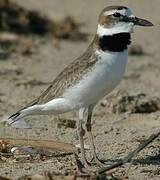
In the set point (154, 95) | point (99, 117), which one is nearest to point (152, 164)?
point (99, 117)

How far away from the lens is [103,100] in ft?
28.4

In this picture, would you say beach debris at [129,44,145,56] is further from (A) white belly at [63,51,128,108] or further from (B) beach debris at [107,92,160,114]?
(A) white belly at [63,51,128,108]

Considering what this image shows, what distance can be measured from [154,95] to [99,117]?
1329mm

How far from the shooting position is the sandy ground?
619 centimetres

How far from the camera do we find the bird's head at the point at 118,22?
20.3 ft

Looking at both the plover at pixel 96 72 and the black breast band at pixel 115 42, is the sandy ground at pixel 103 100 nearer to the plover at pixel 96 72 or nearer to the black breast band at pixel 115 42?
the plover at pixel 96 72

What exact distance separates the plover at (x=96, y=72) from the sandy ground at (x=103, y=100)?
450 mm

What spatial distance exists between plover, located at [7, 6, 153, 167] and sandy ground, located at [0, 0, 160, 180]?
450mm

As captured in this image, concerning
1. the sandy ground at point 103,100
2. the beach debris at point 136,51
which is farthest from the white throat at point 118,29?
the beach debris at point 136,51

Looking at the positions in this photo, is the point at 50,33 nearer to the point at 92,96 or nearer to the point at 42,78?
the point at 42,78

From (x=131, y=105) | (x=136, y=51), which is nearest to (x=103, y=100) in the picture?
(x=131, y=105)

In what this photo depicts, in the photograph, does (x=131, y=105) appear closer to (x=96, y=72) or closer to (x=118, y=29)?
(x=118, y=29)

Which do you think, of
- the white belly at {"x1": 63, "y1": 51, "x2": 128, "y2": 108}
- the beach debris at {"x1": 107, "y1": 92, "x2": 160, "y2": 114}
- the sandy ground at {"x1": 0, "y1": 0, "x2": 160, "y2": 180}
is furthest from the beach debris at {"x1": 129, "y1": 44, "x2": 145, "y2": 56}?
the white belly at {"x1": 63, "y1": 51, "x2": 128, "y2": 108}

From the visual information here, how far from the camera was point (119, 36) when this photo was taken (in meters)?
6.16
